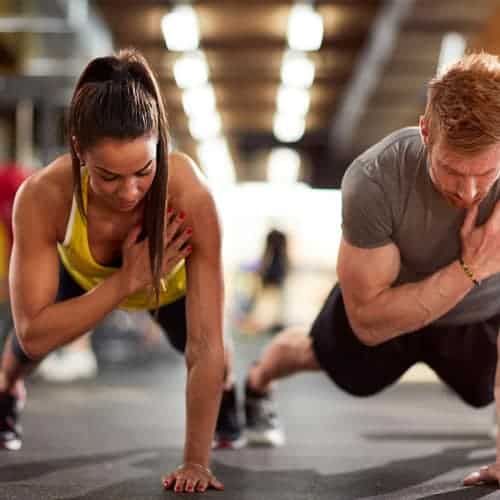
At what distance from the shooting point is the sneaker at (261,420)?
114 inches

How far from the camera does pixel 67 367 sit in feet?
17.0

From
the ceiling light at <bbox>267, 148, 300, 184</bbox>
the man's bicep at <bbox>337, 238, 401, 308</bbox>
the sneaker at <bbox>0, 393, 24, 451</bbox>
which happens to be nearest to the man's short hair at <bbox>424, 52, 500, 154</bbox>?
the man's bicep at <bbox>337, 238, 401, 308</bbox>

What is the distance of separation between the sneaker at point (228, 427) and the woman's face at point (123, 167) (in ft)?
3.26

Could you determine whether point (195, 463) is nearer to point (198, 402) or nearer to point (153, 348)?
point (198, 402)

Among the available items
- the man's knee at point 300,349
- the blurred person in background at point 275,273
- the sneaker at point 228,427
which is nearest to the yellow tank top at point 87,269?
the man's knee at point 300,349

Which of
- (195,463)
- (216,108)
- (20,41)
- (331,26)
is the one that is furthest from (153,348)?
(216,108)

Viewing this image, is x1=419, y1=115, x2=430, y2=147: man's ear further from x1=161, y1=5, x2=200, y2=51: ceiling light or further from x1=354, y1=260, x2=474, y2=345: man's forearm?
x1=161, y1=5, x2=200, y2=51: ceiling light

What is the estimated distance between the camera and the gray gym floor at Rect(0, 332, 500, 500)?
2.24m

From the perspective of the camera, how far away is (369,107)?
11.7 m

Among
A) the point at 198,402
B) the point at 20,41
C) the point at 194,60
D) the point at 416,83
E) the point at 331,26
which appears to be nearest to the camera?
the point at 198,402

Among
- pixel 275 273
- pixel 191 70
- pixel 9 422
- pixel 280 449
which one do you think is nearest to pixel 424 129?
pixel 280 449

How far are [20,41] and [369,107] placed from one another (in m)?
5.48

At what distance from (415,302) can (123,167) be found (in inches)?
28.0

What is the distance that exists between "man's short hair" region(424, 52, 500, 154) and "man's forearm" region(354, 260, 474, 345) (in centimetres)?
33
